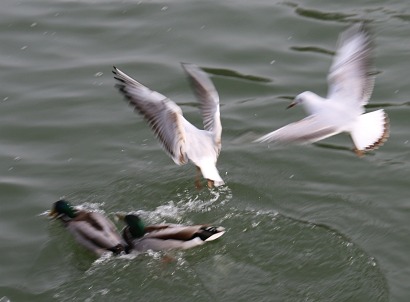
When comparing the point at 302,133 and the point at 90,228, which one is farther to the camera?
the point at 90,228

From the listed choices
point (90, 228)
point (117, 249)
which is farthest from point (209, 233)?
point (90, 228)

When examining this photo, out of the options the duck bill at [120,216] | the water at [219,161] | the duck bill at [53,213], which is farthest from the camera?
the duck bill at [53,213]

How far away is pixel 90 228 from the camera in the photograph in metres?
8.81

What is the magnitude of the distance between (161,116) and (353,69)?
1.77 m

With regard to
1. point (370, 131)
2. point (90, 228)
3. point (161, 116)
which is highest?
point (161, 116)

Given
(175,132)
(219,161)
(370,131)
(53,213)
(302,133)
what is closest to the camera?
(302,133)

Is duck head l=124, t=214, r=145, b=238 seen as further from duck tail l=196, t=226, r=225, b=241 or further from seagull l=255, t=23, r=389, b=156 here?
seagull l=255, t=23, r=389, b=156

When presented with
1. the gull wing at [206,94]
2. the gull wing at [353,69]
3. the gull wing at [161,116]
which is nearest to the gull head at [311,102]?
the gull wing at [353,69]

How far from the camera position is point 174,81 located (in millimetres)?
11586

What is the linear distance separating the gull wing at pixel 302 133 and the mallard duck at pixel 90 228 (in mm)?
1468

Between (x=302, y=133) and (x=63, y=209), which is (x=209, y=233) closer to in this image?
(x=302, y=133)

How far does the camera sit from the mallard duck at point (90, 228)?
28.5 feet

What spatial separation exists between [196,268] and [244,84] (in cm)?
351

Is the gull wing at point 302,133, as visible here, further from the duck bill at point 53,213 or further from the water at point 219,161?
the duck bill at point 53,213
